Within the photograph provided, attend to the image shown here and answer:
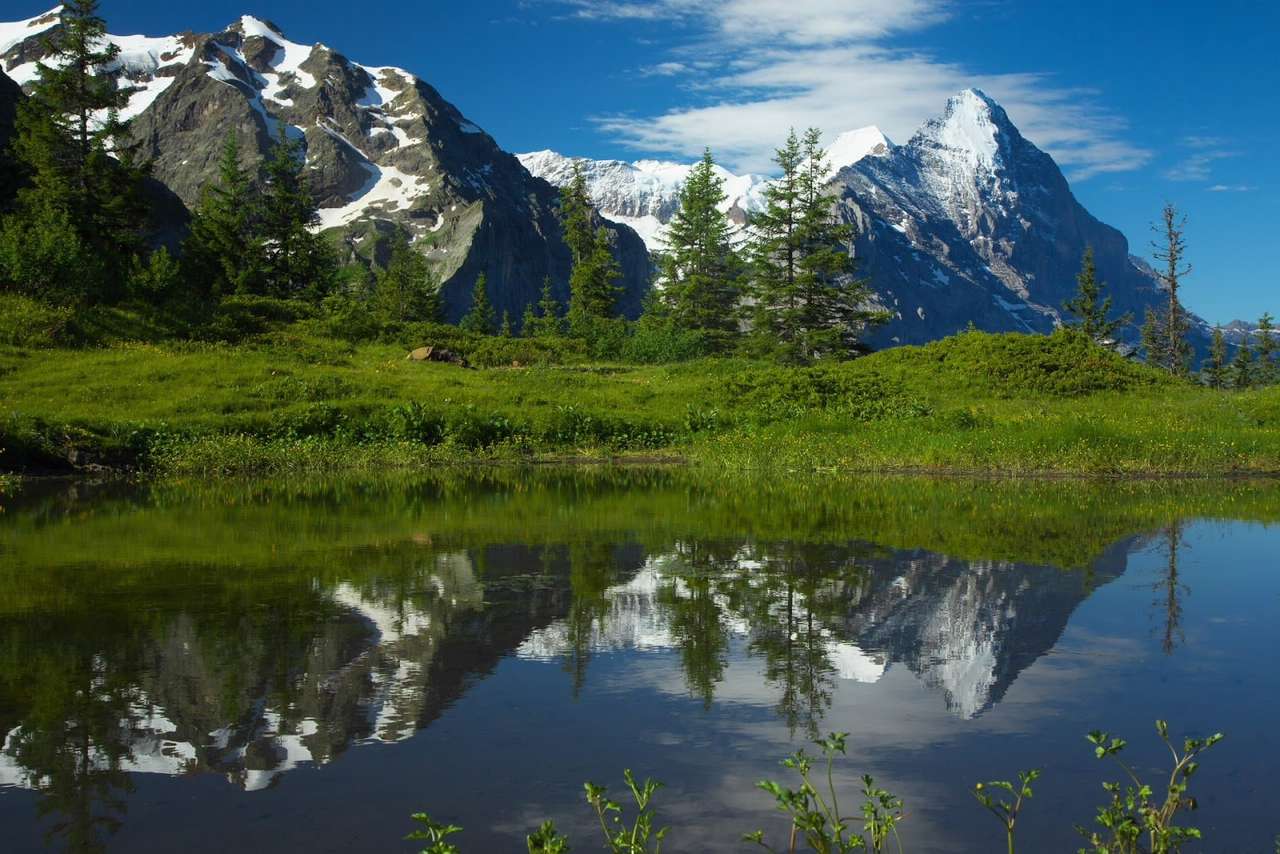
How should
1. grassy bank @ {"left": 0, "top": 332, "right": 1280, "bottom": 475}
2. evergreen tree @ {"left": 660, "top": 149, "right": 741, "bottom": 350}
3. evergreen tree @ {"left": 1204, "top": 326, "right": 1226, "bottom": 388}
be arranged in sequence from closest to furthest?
grassy bank @ {"left": 0, "top": 332, "right": 1280, "bottom": 475} → evergreen tree @ {"left": 660, "top": 149, "right": 741, "bottom": 350} → evergreen tree @ {"left": 1204, "top": 326, "right": 1226, "bottom": 388}

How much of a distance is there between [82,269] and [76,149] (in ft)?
60.7

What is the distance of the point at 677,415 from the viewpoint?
33312 mm

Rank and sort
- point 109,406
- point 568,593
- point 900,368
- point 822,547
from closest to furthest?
point 568,593 < point 822,547 < point 109,406 < point 900,368

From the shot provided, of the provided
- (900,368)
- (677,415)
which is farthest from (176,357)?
(900,368)

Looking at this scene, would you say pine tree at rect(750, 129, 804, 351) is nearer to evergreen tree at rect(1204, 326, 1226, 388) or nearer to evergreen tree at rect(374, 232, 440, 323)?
evergreen tree at rect(374, 232, 440, 323)

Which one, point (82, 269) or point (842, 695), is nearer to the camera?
point (842, 695)

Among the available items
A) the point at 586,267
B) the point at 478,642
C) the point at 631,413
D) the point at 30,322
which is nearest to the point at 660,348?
the point at 631,413

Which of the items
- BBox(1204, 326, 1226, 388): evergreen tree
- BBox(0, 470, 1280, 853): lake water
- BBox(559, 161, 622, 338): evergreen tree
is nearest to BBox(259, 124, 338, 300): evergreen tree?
BBox(559, 161, 622, 338): evergreen tree

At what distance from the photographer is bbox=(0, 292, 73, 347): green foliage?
34.4 m

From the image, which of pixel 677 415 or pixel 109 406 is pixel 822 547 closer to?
pixel 677 415

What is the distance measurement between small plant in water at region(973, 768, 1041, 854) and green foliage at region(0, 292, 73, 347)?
36.0 m

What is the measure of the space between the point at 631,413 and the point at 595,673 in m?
25.0

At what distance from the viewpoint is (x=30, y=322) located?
116 ft

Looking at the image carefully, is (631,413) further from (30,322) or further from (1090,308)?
(1090,308)
